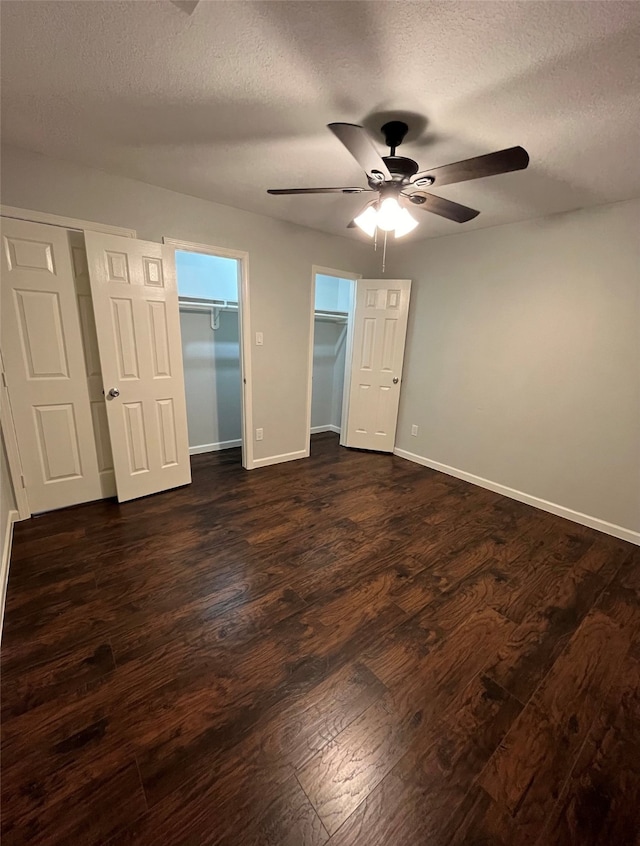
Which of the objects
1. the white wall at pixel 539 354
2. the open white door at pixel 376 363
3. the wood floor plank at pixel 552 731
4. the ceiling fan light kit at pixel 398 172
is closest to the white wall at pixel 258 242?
the open white door at pixel 376 363

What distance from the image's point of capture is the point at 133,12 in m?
1.16

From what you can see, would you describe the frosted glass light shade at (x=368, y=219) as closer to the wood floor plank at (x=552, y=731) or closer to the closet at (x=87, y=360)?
the closet at (x=87, y=360)

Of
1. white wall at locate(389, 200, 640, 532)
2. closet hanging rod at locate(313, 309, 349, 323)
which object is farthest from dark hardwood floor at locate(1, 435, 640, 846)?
closet hanging rod at locate(313, 309, 349, 323)

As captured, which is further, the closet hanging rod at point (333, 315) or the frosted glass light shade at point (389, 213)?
the closet hanging rod at point (333, 315)

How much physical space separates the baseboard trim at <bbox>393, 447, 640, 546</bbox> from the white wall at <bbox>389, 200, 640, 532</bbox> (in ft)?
0.16

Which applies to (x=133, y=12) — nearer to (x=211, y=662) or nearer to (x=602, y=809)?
(x=211, y=662)

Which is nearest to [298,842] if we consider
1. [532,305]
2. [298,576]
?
[298,576]

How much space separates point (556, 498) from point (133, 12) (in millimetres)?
3841

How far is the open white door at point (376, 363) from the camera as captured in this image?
3.84m

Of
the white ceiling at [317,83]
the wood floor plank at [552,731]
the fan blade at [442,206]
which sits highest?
the white ceiling at [317,83]

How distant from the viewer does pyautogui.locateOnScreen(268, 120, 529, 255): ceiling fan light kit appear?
4.55 ft

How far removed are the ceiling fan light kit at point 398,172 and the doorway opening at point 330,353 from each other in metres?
2.23

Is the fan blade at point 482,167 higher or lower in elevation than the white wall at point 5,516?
higher

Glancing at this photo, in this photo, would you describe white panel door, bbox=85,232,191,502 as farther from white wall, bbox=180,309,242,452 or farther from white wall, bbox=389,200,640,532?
white wall, bbox=389,200,640,532
